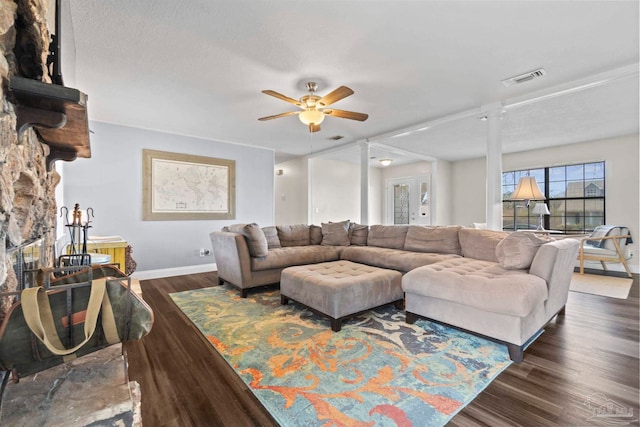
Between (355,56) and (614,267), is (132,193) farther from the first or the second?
(614,267)

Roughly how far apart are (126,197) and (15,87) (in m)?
3.95

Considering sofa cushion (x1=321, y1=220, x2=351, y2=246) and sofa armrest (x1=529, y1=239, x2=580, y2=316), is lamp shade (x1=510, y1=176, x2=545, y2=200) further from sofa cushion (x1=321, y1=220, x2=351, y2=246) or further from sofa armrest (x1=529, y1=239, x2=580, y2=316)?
sofa cushion (x1=321, y1=220, x2=351, y2=246)

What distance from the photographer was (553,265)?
85.5 inches

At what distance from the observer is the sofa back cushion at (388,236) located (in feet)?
13.7

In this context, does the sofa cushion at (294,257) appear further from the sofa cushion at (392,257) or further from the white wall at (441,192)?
the white wall at (441,192)

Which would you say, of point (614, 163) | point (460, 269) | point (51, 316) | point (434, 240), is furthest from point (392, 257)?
point (614, 163)

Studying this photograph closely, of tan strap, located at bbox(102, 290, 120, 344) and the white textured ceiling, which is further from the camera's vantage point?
the white textured ceiling

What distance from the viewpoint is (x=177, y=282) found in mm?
4156

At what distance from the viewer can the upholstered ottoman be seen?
7.89 feet

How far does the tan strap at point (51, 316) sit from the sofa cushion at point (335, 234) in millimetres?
3498

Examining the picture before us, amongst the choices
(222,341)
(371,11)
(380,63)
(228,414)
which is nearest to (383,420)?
(228,414)

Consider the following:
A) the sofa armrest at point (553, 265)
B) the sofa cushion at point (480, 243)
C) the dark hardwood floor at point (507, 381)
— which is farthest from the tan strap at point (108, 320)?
the sofa cushion at point (480, 243)

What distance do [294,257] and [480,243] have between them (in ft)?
7.31

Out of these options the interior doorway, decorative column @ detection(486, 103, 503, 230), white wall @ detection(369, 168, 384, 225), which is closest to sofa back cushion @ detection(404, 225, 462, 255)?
decorative column @ detection(486, 103, 503, 230)
